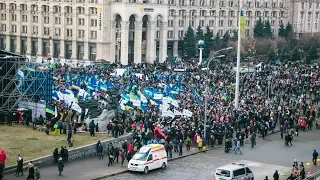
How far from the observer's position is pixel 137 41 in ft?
305

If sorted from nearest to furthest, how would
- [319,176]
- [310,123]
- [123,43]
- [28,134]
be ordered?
[319,176], [28,134], [310,123], [123,43]

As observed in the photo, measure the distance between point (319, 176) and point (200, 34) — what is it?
65978 millimetres

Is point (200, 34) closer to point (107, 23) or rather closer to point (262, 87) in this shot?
point (107, 23)

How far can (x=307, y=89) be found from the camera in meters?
70.2

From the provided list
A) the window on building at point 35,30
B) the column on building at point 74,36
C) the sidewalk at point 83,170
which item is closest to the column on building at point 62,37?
the column on building at point 74,36

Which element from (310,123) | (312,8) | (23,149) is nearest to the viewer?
(23,149)

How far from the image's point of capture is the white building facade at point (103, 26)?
302 feet

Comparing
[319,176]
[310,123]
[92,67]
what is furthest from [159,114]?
[92,67]

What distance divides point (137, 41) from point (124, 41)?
7.20 feet

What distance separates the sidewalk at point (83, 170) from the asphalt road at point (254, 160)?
34.0 inches

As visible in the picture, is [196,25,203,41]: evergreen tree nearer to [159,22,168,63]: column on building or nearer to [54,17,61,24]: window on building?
[159,22,168,63]: column on building

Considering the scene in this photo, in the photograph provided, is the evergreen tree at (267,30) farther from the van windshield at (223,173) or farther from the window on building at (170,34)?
the van windshield at (223,173)

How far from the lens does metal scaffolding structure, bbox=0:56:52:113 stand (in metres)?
49.0

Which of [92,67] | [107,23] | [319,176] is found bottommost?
[319,176]
